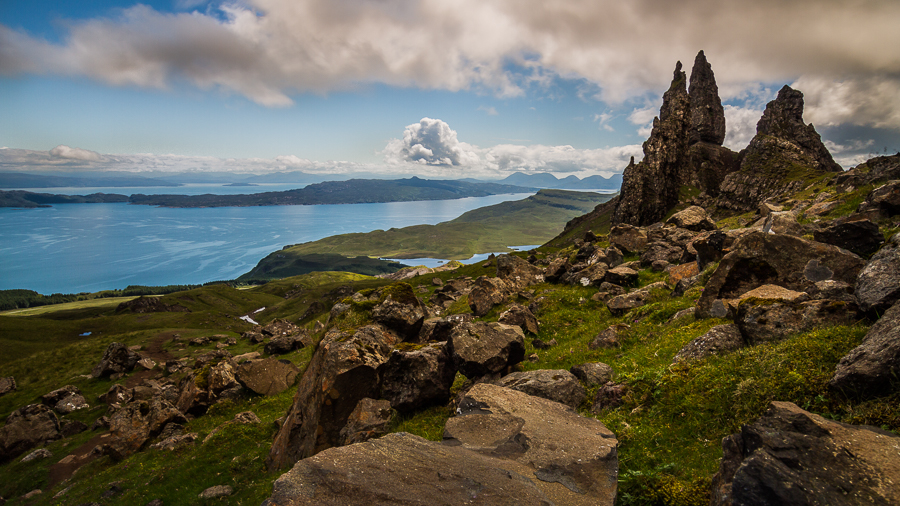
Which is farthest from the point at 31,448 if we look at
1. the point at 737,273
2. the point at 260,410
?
the point at 737,273

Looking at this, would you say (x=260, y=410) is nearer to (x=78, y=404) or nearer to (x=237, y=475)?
(x=237, y=475)

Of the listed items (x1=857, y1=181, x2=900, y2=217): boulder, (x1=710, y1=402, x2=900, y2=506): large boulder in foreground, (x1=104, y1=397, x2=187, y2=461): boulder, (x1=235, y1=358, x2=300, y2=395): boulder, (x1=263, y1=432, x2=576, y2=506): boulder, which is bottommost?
(x1=104, y1=397, x2=187, y2=461): boulder

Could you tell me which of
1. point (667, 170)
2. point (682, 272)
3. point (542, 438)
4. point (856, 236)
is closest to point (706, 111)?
point (667, 170)

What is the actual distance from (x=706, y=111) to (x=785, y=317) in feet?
576

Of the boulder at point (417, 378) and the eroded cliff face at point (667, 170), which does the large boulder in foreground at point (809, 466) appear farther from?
the eroded cliff face at point (667, 170)

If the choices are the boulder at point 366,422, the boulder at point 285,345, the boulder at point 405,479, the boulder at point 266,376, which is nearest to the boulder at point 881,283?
the boulder at point 405,479

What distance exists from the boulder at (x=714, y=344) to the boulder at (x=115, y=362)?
73.8 m

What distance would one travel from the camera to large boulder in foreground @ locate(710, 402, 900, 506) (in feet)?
17.0

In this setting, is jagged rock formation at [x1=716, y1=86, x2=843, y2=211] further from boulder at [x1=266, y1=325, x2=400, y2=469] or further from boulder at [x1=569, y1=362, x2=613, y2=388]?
boulder at [x1=266, y1=325, x2=400, y2=469]

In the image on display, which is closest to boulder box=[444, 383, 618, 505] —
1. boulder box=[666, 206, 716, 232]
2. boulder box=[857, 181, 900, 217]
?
boulder box=[857, 181, 900, 217]

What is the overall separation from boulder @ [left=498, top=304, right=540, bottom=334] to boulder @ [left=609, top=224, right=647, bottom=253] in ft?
76.5

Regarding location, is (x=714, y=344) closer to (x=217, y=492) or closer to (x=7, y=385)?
(x=217, y=492)

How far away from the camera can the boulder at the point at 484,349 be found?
16.2 m

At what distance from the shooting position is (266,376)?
33.0 metres
